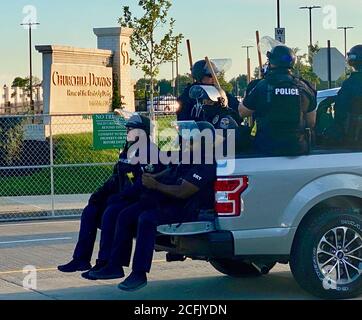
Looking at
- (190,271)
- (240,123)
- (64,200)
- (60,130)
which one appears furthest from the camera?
(60,130)

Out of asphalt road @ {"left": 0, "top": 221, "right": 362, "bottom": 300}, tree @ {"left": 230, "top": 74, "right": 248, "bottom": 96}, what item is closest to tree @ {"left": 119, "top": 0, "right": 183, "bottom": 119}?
tree @ {"left": 230, "top": 74, "right": 248, "bottom": 96}

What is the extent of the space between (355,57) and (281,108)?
1215mm

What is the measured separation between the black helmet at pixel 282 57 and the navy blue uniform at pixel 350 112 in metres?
0.68

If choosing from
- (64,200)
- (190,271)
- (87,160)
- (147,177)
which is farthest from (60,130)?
(147,177)

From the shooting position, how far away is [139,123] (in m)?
8.45

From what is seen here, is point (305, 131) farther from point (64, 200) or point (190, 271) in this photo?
point (64, 200)

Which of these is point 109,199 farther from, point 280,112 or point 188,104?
point 188,104

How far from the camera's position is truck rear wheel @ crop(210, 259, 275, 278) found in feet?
30.3

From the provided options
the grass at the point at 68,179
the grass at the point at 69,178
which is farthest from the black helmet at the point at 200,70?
the grass at the point at 68,179

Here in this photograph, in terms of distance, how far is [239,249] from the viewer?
25.0ft

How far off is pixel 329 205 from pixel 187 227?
1288 millimetres

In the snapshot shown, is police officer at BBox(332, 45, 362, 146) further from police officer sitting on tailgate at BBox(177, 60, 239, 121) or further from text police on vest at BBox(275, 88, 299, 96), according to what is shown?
police officer sitting on tailgate at BBox(177, 60, 239, 121)

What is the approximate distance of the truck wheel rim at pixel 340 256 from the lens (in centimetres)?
788

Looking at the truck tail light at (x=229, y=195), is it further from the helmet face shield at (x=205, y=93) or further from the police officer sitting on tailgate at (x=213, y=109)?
the helmet face shield at (x=205, y=93)
